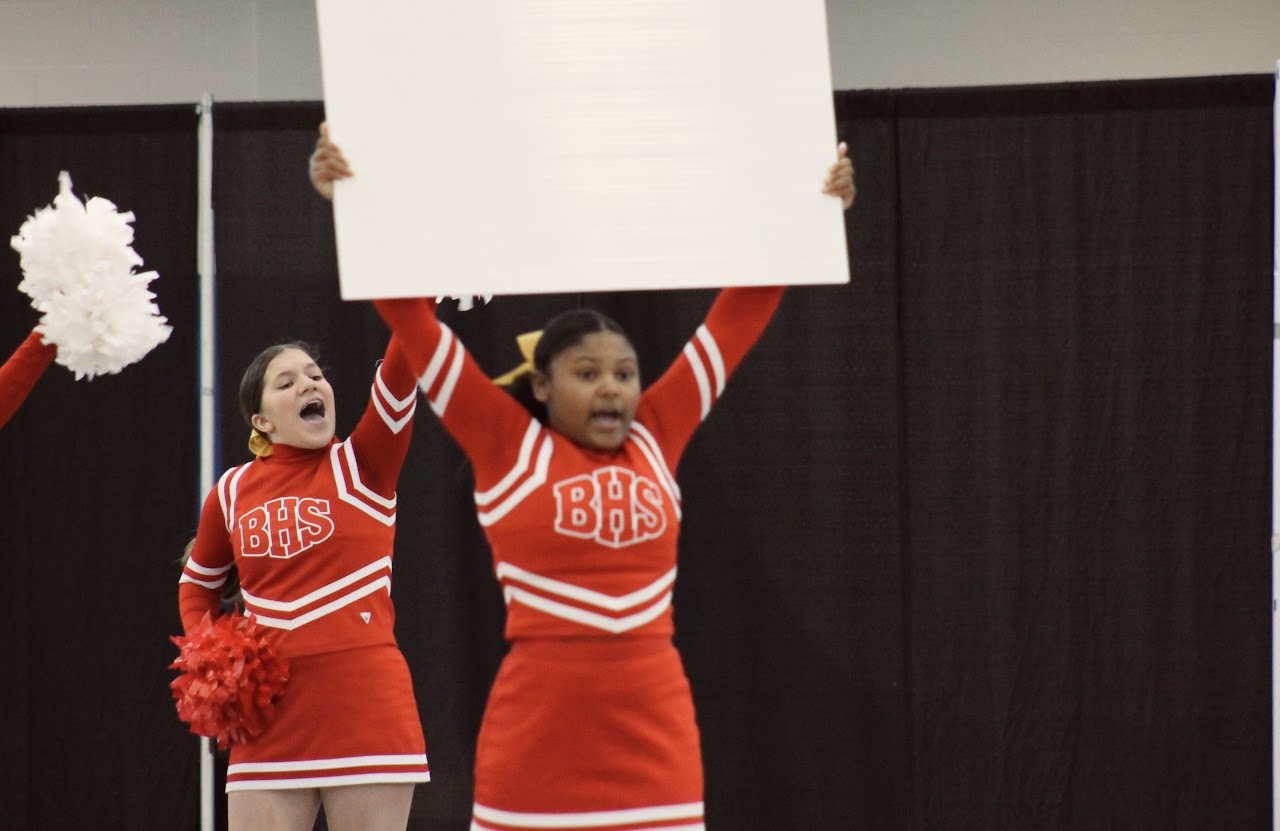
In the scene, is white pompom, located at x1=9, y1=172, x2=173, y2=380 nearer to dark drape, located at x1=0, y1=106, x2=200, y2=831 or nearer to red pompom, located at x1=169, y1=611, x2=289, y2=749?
red pompom, located at x1=169, y1=611, x2=289, y2=749

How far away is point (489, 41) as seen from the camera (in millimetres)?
2236

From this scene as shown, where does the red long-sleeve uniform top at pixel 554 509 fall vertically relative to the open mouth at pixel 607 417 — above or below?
below

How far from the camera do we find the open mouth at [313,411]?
308 cm

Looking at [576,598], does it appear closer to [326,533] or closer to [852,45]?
[326,533]

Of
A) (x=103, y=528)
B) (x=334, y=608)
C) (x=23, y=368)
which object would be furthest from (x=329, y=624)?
(x=103, y=528)

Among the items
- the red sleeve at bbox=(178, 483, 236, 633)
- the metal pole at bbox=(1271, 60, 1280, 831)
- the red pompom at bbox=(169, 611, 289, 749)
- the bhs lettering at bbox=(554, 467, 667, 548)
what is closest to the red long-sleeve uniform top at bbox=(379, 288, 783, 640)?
the bhs lettering at bbox=(554, 467, 667, 548)

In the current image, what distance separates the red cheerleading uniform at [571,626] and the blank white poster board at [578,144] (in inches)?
5.6

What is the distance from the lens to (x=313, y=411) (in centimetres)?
310

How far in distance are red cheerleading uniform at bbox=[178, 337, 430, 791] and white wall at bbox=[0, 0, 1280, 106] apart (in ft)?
7.01

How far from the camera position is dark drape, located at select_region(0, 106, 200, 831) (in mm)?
4559

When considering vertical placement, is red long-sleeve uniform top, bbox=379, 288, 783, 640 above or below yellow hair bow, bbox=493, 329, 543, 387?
below

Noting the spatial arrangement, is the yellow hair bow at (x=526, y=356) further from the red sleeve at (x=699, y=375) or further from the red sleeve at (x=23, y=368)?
the red sleeve at (x=23, y=368)

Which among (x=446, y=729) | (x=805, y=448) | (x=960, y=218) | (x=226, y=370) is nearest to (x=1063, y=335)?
(x=960, y=218)

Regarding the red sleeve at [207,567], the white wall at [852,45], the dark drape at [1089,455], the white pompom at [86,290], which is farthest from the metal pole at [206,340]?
the dark drape at [1089,455]
